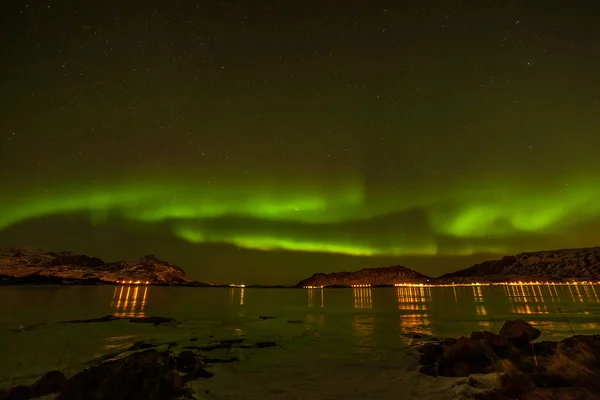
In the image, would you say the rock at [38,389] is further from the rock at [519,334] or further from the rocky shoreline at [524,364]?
the rock at [519,334]

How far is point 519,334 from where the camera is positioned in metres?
16.4

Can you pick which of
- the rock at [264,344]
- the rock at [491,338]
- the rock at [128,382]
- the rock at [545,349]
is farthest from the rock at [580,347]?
the rock at [264,344]

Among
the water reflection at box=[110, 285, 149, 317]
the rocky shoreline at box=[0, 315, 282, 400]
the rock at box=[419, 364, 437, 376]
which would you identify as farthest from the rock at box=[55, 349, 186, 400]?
the water reflection at box=[110, 285, 149, 317]

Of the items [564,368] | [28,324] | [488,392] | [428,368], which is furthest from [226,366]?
[28,324]

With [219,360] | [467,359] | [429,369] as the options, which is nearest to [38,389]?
[219,360]

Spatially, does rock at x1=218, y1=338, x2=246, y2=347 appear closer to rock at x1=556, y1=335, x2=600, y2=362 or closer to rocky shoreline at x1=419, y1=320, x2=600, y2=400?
rocky shoreline at x1=419, y1=320, x2=600, y2=400

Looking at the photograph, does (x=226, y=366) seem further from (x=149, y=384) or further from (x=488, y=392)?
(x=488, y=392)

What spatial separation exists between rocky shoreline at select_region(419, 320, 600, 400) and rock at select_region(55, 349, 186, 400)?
306 inches

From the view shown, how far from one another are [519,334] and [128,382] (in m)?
14.6

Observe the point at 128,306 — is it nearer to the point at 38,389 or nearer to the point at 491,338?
the point at 38,389

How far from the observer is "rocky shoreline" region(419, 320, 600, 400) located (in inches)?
352

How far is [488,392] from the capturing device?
970cm

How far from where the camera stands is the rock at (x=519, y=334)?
1603 centimetres

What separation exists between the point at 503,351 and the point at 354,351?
7.08 metres
